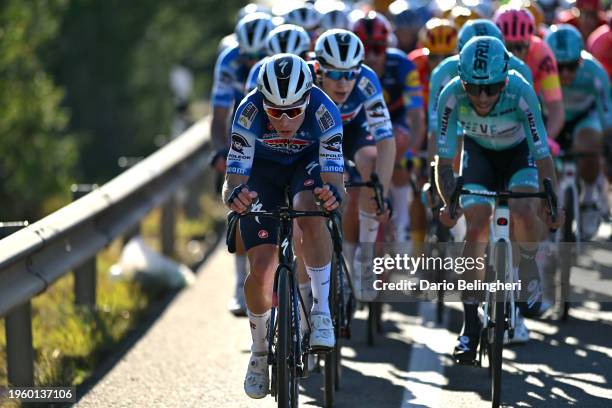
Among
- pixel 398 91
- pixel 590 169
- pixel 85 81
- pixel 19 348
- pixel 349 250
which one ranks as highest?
pixel 85 81

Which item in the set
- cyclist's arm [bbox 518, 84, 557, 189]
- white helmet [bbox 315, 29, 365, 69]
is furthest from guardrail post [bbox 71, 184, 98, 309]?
cyclist's arm [bbox 518, 84, 557, 189]

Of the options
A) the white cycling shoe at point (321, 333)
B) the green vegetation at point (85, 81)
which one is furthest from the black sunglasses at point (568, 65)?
the green vegetation at point (85, 81)

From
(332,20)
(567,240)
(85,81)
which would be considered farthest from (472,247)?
(85,81)

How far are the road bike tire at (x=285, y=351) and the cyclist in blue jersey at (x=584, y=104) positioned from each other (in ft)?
17.0

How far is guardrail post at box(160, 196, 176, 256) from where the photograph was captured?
1363 cm

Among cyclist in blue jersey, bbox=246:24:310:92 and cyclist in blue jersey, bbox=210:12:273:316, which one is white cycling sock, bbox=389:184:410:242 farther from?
cyclist in blue jersey, bbox=246:24:310:92

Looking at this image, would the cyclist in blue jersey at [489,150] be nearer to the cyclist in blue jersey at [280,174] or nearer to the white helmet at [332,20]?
the cyclist in blue jersey at [280,174]

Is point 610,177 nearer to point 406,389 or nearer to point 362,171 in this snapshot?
point 362,171

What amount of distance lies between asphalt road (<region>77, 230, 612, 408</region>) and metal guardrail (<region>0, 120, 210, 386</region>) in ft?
1.93

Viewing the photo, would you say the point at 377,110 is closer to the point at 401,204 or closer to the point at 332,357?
the point at 332,357

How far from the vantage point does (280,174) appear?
8555mm

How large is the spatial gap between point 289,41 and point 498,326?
10.7ft

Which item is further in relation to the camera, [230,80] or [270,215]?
[230,80]

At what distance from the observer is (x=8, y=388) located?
28.2 ft
